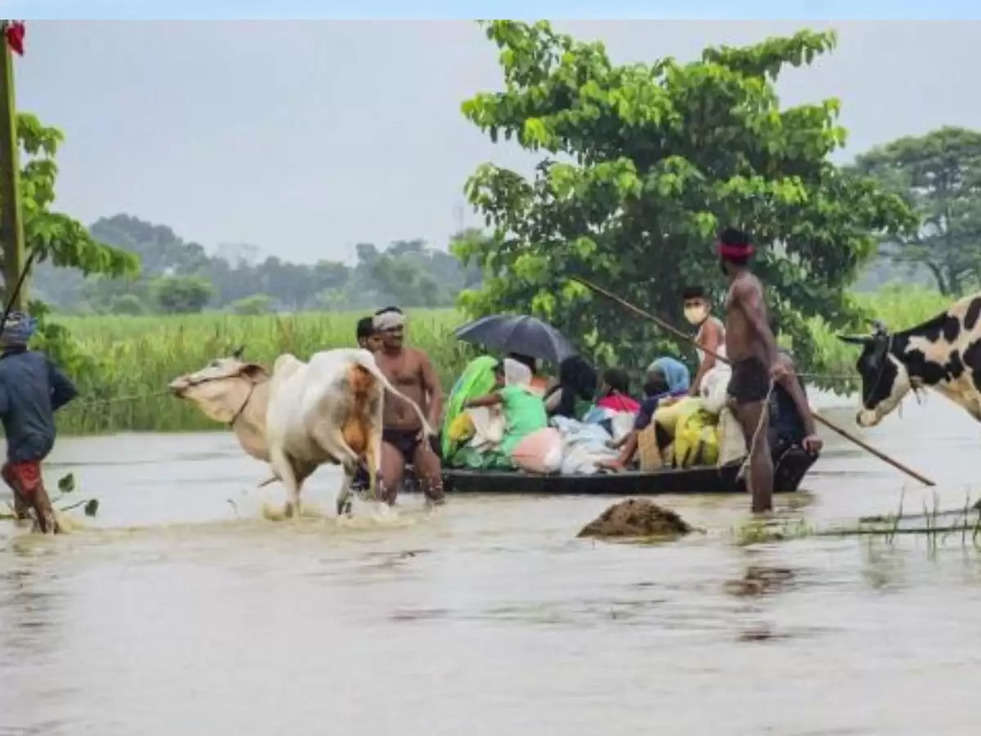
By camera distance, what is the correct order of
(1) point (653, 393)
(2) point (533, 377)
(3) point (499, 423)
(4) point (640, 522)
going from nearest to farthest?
(4) point (640, 522), (1) point (653, 393), (3) point (499, 423), (2) point (533, 377)

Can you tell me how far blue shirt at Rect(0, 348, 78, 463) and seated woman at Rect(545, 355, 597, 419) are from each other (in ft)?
10.6

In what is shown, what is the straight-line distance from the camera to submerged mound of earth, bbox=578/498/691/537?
498 inches

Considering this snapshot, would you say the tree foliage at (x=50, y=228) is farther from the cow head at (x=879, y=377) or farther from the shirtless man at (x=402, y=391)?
the cow head at (x=879, y=377)

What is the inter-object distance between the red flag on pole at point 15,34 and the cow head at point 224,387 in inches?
65.0

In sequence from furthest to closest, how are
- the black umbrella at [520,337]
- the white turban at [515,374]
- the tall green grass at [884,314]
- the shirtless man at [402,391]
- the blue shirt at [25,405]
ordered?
the tall green grass at [884,314] < the black umbrella at [520,337] < the white turban at [515,374] < the shirtless man at [402,391] < the blue shirt at [25,405]

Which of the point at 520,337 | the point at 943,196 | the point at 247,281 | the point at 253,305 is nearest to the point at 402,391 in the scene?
the point at 520,337

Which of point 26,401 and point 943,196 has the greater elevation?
point 943,196

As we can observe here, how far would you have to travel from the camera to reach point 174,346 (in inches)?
836

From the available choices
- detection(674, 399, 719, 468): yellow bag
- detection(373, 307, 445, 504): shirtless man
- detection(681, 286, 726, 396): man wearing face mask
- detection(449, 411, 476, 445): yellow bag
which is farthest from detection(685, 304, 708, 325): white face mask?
detection(373, 307, 445, 504): shirtless man

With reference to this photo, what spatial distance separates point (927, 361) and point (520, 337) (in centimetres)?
267

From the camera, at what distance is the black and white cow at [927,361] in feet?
45.7

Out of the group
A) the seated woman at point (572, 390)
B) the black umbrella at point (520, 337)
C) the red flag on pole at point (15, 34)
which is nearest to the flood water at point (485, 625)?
the seated woman at point (572, 390)

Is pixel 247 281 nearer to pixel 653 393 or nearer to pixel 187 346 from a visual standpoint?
pixel 187 346

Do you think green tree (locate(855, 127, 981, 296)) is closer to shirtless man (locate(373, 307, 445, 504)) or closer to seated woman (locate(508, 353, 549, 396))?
seated woman (locate(508, 353, 549, 396))
